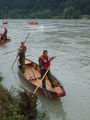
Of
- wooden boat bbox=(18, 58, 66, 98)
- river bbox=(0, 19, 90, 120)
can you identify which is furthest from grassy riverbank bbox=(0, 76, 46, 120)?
wooden boat bbox=(18, 58, 66, 98)

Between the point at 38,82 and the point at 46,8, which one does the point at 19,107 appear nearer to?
the point at 38,82

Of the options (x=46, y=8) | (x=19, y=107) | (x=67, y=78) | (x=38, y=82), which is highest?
(x=19, y=107)

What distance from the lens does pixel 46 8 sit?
105 meters

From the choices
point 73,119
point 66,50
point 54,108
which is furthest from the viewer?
point 66,50

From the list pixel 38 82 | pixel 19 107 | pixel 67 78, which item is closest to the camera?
pixel 19 107

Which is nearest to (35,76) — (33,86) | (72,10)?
(33,86)

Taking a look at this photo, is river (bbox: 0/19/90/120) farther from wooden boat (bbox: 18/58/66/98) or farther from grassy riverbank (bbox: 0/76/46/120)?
grassy riverbank (bbox: 0/76/46/120)

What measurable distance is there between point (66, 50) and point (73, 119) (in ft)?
52.9

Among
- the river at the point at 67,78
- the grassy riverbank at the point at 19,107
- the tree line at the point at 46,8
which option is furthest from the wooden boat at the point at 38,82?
the tree line at the point at 46,8

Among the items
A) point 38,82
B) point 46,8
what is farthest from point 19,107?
point 46,8

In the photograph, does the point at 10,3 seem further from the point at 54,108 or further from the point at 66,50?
the point at 54,108

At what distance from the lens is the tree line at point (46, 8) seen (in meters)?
85.7

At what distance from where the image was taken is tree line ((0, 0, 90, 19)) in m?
85.7

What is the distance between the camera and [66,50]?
27.0m
